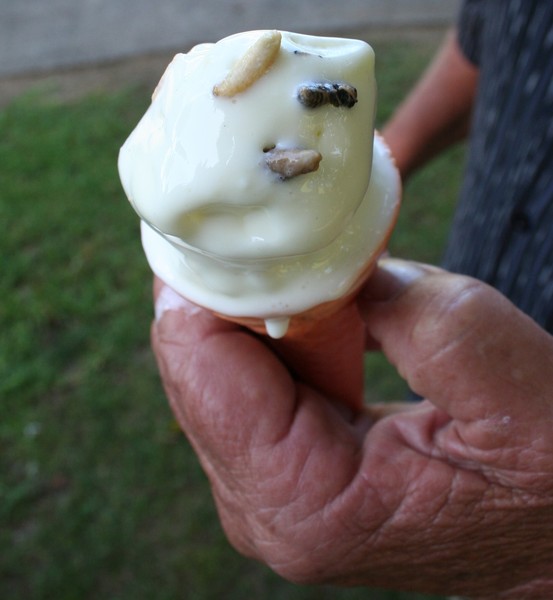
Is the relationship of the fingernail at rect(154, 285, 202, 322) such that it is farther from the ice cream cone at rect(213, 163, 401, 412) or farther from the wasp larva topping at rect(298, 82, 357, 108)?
the wasp larva topping at rect(298, 82, 357, 108)

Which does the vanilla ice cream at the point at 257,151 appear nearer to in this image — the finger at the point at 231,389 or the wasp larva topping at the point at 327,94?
the wasp larva topping at the point at 327,94

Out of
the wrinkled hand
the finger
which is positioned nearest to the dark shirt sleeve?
the wrinkled hand

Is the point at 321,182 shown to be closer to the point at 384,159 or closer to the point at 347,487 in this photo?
the point at 384,159

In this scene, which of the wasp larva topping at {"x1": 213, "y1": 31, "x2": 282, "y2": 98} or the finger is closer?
the wasp larva topping at {"x1": 213, "y1": 31, "x2": 282, "y2": 98}

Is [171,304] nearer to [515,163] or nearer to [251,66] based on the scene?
[251,66]

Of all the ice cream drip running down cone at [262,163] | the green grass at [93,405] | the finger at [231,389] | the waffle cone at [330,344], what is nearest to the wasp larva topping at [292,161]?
the ice cream drip running down cone at [262,163]
